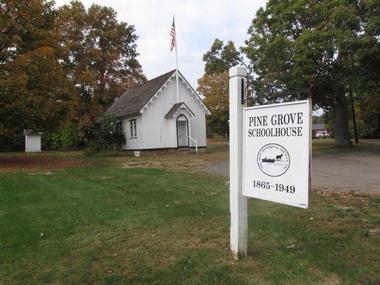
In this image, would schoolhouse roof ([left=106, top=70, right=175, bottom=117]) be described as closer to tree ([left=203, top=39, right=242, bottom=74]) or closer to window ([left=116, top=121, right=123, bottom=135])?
window ([left=116, top=121, right=123, bottom=135])

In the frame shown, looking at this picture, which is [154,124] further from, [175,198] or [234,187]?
[234,187]

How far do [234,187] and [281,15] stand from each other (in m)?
22.3

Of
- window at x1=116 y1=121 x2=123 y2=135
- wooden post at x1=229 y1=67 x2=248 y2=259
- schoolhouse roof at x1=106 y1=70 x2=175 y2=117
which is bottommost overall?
wooden post at x1=229 y1=67 x2=248 y2=259

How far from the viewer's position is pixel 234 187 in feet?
15.8

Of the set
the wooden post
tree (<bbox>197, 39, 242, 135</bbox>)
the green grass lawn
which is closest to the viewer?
the green grass lawn

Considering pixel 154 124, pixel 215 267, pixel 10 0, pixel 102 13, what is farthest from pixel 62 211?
pixel 102 13

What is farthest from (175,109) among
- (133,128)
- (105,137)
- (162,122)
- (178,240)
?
(178,240)

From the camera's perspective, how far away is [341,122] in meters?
28.6

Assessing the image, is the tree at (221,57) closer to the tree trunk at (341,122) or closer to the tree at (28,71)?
the tree trunk at (341,122)

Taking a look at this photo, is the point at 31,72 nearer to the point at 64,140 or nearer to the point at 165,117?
the point at 165,117

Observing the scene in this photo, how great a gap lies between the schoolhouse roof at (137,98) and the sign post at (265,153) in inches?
842

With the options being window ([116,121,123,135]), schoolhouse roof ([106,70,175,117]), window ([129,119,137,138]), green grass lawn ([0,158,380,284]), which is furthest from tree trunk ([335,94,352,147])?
green grass lawn ([0,158,380,284])

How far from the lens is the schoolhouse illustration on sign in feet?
85.8

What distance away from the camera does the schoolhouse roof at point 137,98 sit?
26.4 metres
